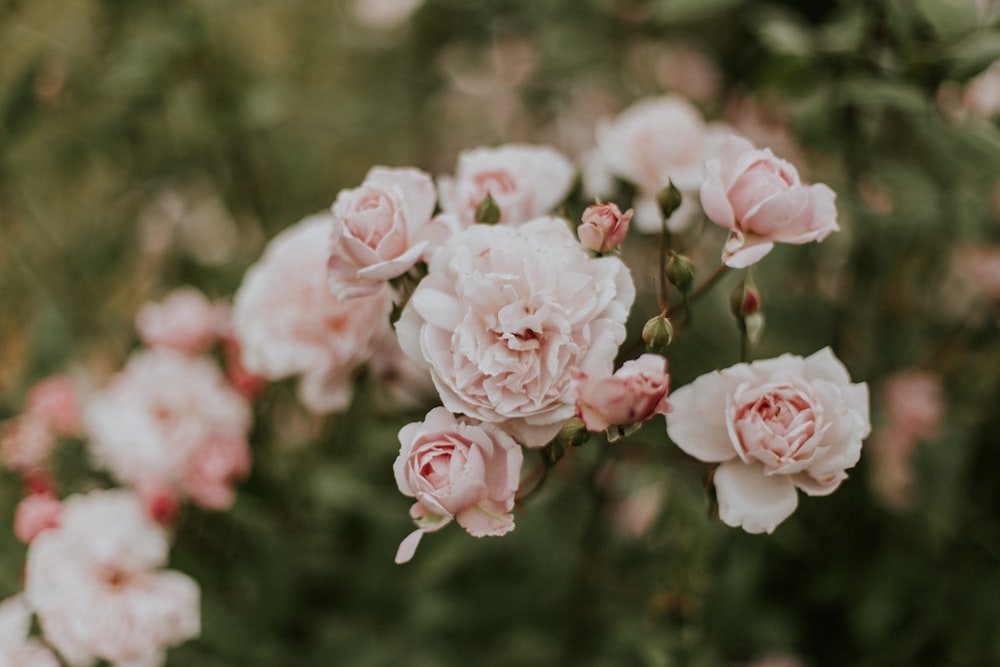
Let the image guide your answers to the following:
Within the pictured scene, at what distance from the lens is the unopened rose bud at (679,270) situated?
0.68m

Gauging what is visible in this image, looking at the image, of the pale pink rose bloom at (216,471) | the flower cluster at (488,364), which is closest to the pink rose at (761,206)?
the flower cluster at (488,364)

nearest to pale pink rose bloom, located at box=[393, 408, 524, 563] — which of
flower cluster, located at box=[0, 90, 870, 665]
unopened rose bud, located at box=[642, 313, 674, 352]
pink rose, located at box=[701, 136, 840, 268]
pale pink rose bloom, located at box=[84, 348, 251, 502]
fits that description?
flower cluster, located at box=[0, 90, 870, 665]

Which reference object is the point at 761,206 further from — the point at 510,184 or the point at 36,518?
the point at 36,518

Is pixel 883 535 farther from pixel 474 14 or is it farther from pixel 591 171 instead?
pixel 474 14

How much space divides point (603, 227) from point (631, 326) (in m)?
0.54

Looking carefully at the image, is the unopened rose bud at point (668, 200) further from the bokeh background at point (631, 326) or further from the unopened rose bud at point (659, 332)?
the bokeh background at point (631, 326)

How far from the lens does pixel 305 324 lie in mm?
871

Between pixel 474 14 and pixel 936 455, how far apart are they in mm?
1132

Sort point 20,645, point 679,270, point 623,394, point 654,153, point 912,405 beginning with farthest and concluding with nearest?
point 912,405 → point 654,153 → point 20,645 → point 679,270 → point 623,394

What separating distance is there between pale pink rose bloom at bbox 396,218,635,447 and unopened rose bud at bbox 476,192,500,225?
5cm

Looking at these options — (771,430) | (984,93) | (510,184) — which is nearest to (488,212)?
(510,184)

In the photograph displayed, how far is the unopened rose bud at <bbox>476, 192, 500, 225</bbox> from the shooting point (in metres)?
0.72

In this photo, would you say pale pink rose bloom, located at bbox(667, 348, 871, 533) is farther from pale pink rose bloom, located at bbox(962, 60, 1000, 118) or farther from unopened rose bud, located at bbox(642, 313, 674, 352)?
pale pink rose bloom, located at bbox(962, 60, 1000, 118)

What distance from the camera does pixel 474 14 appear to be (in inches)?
65.1
